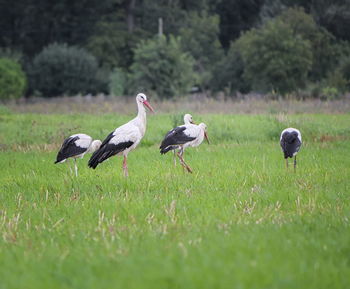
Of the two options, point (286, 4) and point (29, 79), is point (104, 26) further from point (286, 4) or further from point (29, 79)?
point (286, 4)

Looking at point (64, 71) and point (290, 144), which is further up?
point (290, 144)

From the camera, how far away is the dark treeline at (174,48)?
35.7 metres

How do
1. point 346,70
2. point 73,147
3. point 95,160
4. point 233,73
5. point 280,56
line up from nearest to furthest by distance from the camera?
point 95,160 < point 73,147 < point 280,56 < point 346,70 < point 233,73

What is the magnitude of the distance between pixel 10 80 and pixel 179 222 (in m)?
36.6

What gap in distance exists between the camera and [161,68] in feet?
121

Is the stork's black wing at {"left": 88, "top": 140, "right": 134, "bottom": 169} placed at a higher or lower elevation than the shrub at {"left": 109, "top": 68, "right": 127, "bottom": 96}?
higher

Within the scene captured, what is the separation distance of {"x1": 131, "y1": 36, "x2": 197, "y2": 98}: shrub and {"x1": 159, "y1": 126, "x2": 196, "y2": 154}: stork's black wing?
25.3 meters

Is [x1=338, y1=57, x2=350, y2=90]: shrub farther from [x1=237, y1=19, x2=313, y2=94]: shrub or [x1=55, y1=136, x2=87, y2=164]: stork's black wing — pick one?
[x1=55, y1=136, x2=87, y2=164]: stork's black wing

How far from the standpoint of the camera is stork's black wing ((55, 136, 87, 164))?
10.2 metres

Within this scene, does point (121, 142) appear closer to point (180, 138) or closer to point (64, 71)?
point (180, 138)

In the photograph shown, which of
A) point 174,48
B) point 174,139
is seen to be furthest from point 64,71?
point 174,139

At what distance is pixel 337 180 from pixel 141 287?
208 inches

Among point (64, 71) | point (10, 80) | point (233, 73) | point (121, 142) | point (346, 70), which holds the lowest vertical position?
point (10, 80)

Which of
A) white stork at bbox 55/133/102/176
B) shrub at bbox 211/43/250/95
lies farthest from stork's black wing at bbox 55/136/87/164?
shrub at bbox 211/43/250/95
